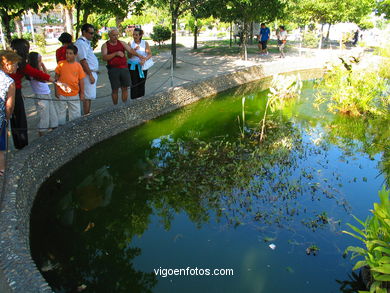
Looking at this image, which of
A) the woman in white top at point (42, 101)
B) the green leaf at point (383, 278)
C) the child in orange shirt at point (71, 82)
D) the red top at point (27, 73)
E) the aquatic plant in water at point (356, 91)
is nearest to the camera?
the green leaf at point (383, 278)

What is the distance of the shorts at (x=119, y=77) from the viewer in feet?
23.6

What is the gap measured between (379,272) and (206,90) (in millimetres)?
8103

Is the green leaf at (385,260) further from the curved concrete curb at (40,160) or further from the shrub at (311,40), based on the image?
the shrub at (311,40)

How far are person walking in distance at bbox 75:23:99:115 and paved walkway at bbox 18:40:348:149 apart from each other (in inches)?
9.4

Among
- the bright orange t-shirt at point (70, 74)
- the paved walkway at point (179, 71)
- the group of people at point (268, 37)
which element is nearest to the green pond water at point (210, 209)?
the bright orange t-shirt at point (70, 74)

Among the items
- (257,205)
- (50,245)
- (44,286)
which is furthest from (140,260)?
(257,205)

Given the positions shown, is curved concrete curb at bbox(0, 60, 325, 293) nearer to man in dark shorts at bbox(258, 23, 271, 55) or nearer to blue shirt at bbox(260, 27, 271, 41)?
man in dark shorts at bbox(258, 23, 271, 55)

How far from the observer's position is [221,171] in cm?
567

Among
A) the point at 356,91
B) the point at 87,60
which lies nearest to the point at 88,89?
the point at 87,60

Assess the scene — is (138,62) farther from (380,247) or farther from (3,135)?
(380,247)

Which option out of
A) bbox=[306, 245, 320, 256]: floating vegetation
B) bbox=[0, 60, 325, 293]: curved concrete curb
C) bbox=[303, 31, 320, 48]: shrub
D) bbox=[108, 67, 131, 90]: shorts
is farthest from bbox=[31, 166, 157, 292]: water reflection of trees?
bbox=[303, 31, 320, 48]: shrub

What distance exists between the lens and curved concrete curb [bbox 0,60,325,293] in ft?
9.45

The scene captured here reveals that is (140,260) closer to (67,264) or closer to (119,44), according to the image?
(67,264)

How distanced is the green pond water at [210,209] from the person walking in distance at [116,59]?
3.14 ft
